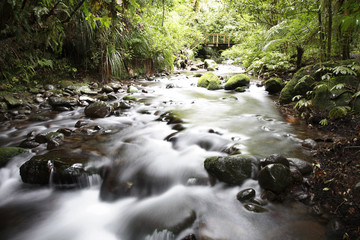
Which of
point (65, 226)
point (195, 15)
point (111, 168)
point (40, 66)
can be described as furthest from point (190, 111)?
point (195, 15)

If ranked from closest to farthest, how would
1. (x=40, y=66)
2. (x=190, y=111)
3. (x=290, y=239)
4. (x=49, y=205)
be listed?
1. (x=290, y=239)
2. (x=49, y=205)
3. (x=190, y=111)
4. (x=40, y=66)

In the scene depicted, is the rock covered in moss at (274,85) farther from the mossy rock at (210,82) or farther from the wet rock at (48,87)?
the wet rock at (48,87)

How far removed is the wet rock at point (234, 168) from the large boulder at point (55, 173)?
1589mm

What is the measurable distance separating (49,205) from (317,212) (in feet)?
8.90

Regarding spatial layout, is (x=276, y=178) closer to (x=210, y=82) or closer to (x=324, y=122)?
(x=324, y=122)

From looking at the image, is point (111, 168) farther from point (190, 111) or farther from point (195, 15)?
point (195, 15)

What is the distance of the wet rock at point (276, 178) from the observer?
7.14ft

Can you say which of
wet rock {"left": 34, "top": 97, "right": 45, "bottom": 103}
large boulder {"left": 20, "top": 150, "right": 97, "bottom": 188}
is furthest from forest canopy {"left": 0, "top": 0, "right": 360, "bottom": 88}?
large boulder {"left": 20, "top": 150, "right": 97, "bottom": 188}

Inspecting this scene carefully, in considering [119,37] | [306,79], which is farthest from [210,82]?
[306,79]

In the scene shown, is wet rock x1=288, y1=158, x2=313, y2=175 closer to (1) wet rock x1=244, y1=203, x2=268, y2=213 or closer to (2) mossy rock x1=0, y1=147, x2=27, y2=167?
(1) wet rock x1=244, y1=203, x2=268, y2=213

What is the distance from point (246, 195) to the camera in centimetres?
222

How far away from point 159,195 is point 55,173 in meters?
1.26

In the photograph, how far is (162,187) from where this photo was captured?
266cm

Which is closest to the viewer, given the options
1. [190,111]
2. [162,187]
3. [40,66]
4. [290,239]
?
[290,239]
